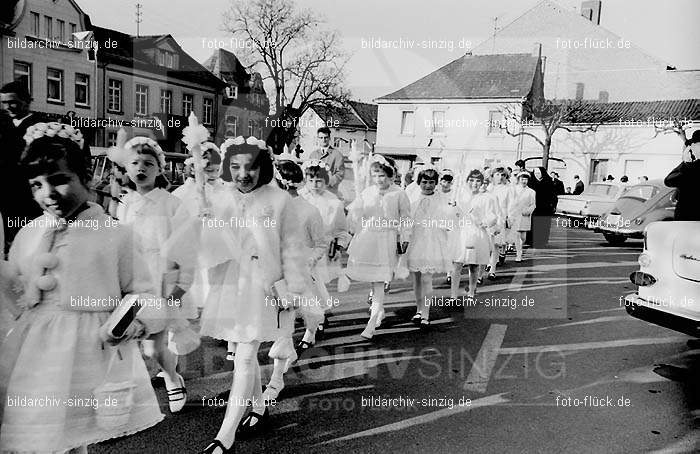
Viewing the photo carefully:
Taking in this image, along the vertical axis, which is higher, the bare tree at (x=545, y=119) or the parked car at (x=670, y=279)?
the bare tree at (x=545, y=119)

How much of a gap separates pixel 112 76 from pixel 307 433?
87.2 feet

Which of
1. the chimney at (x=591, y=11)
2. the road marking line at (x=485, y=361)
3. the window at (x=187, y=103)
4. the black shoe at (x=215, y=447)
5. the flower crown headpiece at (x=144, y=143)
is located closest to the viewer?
the black shoe at (x=215, y=447)

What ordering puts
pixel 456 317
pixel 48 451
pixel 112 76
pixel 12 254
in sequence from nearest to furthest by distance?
pixel 48 451 → pixel 12 254 → pixel 456 317 → pixel 112 76

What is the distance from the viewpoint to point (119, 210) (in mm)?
4973

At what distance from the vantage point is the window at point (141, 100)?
95.6ft

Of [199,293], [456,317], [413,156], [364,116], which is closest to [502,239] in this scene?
[456,317]

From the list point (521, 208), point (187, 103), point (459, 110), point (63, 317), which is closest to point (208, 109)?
point (187, 103)

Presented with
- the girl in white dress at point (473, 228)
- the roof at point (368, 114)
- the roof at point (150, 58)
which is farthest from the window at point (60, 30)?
the roof at point (368, 114)

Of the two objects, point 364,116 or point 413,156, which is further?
point 364,116

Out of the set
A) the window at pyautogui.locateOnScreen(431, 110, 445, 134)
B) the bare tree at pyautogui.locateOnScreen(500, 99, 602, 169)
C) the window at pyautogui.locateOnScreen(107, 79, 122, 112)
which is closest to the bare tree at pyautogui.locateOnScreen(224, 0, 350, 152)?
the window at pyautogui.locateOnScreen(107, 79, 122, 112)

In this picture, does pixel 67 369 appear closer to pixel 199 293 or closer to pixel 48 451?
pixel 48 451

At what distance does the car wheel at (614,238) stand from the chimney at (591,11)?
100.0 ft

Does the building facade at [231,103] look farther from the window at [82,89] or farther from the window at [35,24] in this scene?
the window at [35,24]

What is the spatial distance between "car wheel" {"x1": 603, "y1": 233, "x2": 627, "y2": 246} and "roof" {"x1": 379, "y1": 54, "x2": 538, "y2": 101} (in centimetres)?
2060
